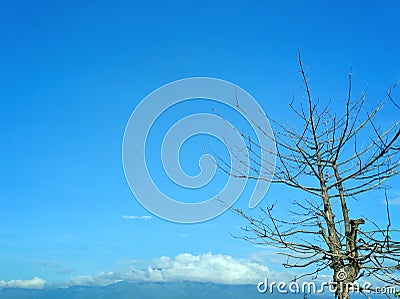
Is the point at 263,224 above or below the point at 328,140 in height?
below

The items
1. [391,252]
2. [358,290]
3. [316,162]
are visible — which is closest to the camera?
[391,252]

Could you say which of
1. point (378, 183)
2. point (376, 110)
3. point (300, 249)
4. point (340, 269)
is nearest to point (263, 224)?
point (300, 249)

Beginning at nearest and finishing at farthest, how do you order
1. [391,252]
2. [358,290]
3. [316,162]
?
1. [391,252]
2. [358,290]
3. [316,162]

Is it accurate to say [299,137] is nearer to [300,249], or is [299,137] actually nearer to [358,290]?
[300,249]

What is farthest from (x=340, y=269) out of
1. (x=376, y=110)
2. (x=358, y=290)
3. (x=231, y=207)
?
(x=376, y=110)

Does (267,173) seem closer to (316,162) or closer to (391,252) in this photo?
(316,162)

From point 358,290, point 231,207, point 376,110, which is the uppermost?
point 376,110

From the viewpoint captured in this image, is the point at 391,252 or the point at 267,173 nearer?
the point at 391,252

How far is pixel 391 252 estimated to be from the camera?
425 cm

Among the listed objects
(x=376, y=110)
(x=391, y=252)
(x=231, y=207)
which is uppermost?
(x=376, y=110)

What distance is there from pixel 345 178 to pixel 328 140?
0.50m

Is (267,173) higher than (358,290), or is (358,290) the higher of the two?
(267,173)

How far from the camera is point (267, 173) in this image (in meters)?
4.88

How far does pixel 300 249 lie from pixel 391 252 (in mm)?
746
